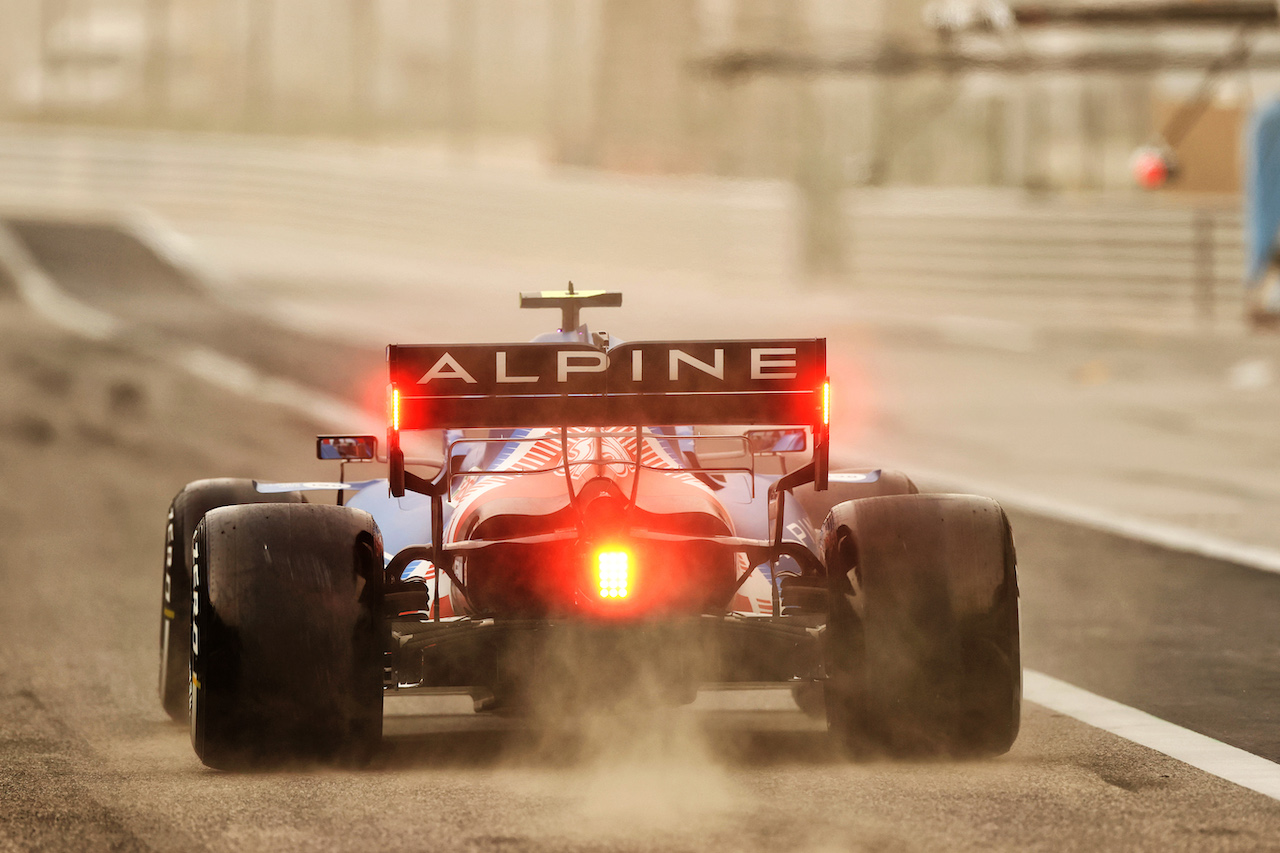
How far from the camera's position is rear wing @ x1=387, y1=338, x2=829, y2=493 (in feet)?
21.8

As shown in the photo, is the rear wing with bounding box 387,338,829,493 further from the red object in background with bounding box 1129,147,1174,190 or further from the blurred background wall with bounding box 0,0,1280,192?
the blurred background wall with bounding box 0,0,1280,192

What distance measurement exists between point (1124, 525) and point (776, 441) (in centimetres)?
662

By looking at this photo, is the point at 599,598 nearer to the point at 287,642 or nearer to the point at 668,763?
the point at 668,763

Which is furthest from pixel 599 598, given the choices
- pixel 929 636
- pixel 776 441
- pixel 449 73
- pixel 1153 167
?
pixel 449 73

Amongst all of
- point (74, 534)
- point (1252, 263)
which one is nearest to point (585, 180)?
point (1252, 263)

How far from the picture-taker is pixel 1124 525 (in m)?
14.1

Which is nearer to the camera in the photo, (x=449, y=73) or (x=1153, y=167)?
(x=1153, y=167)

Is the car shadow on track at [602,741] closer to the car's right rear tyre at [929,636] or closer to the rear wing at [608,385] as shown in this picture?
the car's right rear tyre at [929,636]

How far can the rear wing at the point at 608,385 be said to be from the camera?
664cm

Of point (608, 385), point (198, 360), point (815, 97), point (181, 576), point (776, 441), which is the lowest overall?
point (198, 360)

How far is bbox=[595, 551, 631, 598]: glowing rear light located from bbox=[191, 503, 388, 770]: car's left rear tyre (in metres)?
0.71

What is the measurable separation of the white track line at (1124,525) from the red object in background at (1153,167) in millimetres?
11844

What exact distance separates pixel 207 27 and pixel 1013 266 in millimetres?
34123

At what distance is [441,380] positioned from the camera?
21.8 feet
